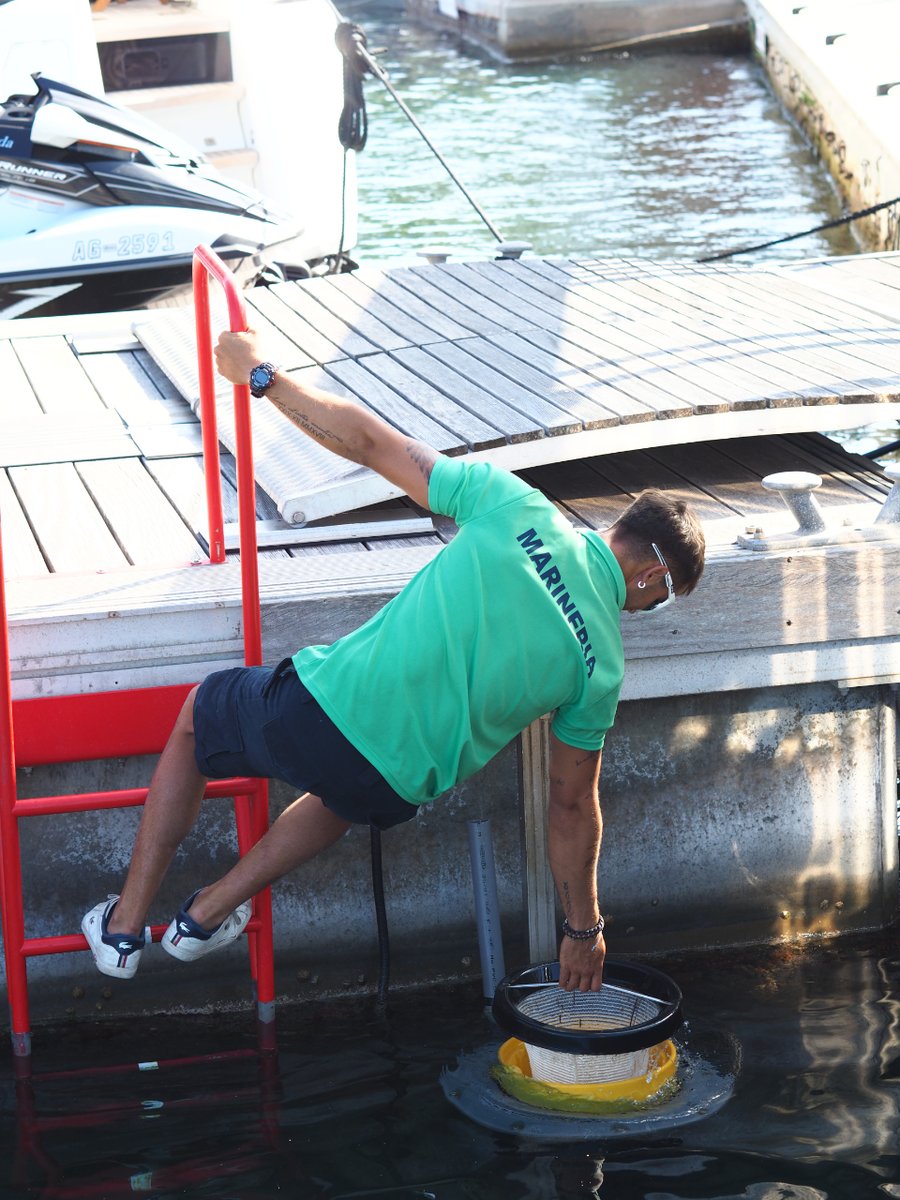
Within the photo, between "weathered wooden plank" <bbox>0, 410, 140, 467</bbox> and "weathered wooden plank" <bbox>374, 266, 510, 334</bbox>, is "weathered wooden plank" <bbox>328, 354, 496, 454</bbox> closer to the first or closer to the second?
"weathered wooden plank" <bbox>374, 266, 510, 334</bbox>

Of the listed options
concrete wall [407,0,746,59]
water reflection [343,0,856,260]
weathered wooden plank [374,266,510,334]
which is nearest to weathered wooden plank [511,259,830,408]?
weathered wooden plank [374,266,510,334]

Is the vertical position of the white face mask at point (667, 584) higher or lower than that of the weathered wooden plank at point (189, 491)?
higher

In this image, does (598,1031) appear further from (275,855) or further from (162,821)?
(162,821)

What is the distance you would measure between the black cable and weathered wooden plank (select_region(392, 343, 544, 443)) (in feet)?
4.03

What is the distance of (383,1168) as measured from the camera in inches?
149

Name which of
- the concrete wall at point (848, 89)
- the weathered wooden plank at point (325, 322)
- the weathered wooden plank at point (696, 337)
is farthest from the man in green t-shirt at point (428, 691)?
the concrete wall at point (848, 89)

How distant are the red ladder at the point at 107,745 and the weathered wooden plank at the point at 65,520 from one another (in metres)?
0.46

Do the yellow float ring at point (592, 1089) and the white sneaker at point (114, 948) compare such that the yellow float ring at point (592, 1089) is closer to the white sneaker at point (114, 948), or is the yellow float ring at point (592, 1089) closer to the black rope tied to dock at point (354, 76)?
the white sneaker at point (114, 948)

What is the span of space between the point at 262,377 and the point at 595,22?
22333mm

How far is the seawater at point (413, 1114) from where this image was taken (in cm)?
372

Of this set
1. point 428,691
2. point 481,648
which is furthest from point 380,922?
point 481,648

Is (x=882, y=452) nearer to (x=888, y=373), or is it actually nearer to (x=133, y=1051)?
(x=888, y=373)

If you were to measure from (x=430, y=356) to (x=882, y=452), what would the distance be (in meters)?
1.90

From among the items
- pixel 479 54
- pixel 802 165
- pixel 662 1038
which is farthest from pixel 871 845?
pixel 479 54
